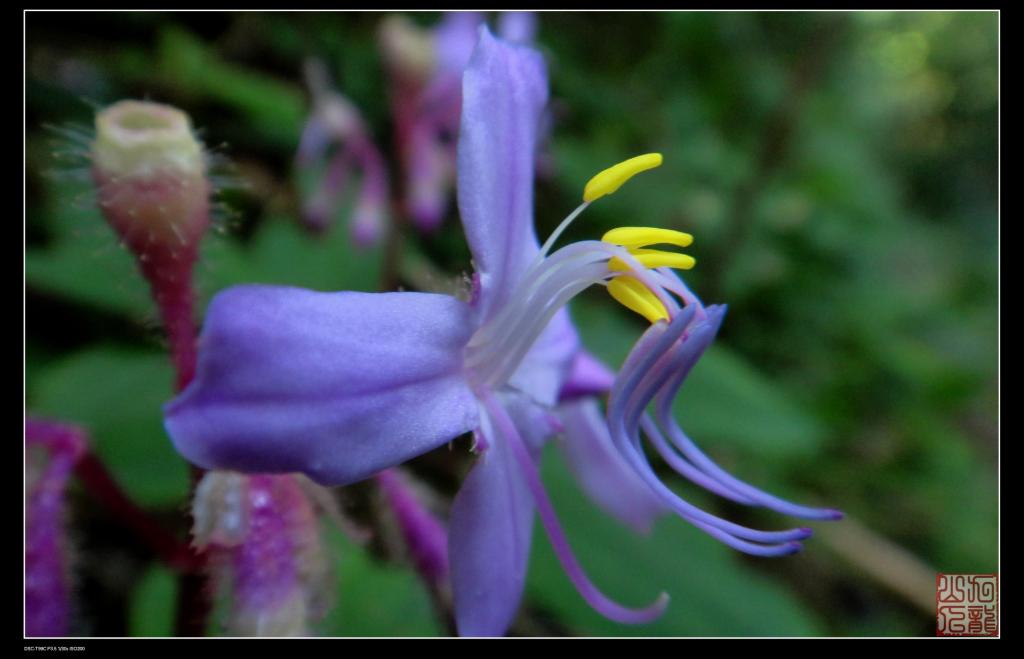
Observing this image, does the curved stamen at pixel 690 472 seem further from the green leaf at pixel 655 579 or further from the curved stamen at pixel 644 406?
the green leaf at pixel 655 579

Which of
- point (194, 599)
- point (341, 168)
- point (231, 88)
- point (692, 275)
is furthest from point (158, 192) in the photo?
point (692, 275)

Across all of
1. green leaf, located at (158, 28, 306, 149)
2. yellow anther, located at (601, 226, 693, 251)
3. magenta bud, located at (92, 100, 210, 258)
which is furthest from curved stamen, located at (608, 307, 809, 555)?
green leaf, located at (158, 28, 306, 149)

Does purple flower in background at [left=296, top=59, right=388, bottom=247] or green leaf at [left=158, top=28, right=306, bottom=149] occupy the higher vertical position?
green leaf at [left=158, top=28, right=306, bottom=149]

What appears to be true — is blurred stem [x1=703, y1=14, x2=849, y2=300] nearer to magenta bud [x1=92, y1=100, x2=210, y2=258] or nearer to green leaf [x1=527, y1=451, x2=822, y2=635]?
green leaf [x1=527, y1=451, x2=822, y2=635]

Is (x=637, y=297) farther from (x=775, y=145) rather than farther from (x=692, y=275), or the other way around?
(x=692, y=275)

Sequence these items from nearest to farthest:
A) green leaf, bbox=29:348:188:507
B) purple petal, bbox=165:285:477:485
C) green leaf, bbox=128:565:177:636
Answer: purple petal, bbox=165:285:477:485 < green leaf, bbox=128:565:177:636 < green leaf, bbox=29:348:188:507
